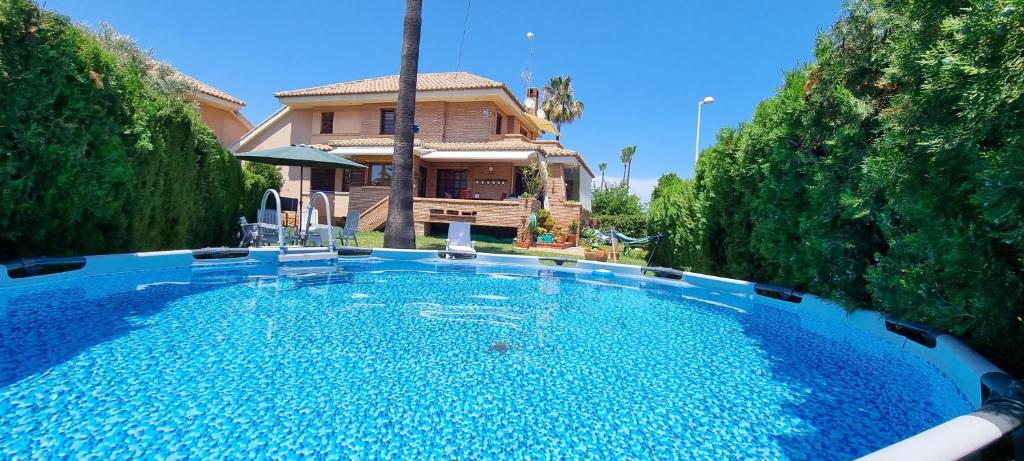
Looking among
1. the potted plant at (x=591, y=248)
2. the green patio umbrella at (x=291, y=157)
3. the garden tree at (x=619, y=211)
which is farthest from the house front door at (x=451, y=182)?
the green patio umbrella at (x=291, y=157)

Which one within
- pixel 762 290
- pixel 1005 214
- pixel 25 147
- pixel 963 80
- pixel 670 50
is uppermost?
pixel 670 50

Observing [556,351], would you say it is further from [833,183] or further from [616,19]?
[616,19]

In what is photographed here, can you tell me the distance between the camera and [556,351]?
223 inches

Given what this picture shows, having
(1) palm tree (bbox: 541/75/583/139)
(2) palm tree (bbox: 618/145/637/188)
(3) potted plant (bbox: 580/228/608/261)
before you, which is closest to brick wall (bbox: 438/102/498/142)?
(3) potted plant (bbox: 580/228/608/261)

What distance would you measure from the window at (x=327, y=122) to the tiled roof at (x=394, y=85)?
1.60 meters

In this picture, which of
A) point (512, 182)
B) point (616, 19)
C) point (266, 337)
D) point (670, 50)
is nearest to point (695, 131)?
point (670, 50)

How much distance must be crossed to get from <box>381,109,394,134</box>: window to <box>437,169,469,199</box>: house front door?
446 centimetres

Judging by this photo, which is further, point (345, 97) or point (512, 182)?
point (345, 97)

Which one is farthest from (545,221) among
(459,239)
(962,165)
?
(962,165)

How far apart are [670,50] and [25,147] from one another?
3203cm

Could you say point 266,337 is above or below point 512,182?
below

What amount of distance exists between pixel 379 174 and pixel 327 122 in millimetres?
6822

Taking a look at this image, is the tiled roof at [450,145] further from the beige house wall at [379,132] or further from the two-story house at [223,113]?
the two-story house at [223,113]

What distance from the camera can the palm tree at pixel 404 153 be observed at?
1489 centimetres
